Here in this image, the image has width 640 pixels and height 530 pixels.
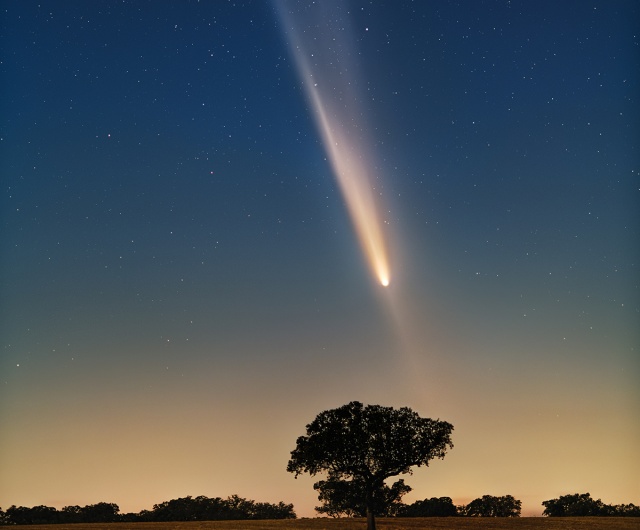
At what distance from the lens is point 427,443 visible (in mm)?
57438

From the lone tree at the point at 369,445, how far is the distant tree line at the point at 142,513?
61.6 m

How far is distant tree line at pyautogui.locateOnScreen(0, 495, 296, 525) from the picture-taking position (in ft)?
334

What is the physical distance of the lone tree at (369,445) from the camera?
55.9 metres

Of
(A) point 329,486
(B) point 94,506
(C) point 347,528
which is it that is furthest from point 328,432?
(B) point 94,506

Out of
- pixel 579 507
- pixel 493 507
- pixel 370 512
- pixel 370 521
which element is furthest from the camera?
pixel 493 507

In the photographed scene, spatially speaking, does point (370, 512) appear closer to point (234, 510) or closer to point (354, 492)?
point (354, 492)

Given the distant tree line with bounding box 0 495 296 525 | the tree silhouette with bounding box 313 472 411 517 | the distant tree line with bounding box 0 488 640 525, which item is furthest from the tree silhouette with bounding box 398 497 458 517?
the tree silhouette with bounding box 313 472 411 517

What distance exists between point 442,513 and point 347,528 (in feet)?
182

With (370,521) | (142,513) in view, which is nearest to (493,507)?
(142,513)

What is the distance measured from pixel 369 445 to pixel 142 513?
232 ft

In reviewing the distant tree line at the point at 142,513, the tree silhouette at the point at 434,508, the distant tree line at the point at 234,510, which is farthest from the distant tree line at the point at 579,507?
the distant tree line at the point at 142,513

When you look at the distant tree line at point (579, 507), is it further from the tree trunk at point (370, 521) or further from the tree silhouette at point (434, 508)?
the tree trunk at point (370, 521)

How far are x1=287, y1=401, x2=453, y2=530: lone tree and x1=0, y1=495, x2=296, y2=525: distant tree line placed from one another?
61.6m

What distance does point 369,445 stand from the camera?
5616 centimetres
